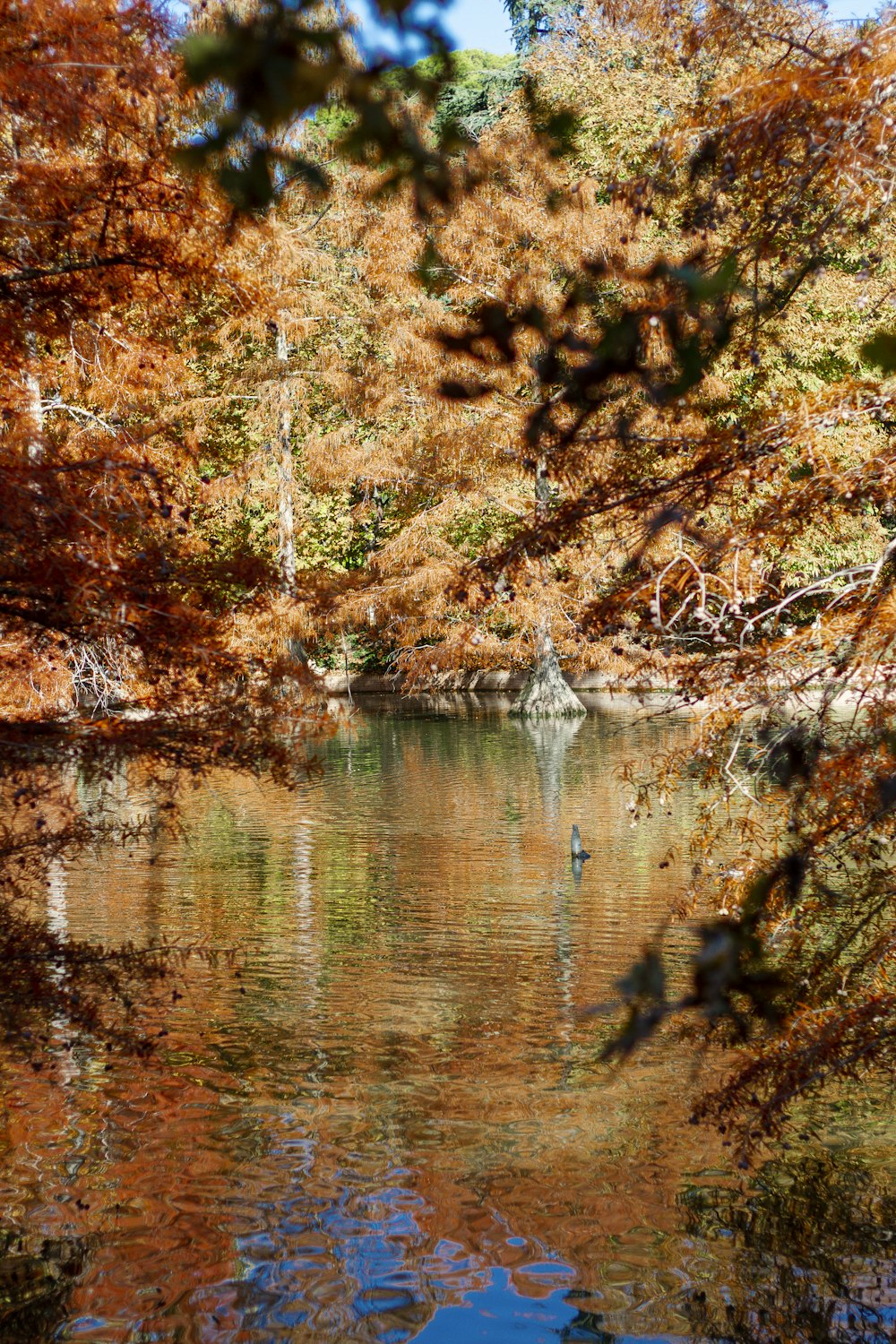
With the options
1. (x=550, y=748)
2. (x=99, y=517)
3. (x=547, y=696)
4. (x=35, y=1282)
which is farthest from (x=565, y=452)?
(x=547, y=696)

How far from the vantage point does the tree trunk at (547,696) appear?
25.8 m

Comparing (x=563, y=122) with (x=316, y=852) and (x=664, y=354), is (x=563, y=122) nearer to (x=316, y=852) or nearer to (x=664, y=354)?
(x=664, y=354)

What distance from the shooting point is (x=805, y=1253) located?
16.8 feet

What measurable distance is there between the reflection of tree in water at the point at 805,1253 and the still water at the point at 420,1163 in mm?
12

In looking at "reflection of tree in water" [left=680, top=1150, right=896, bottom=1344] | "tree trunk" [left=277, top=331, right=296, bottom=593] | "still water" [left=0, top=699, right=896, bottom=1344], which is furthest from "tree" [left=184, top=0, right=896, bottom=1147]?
"tree trunk" [left=277, top=331, right=296, bottom=593]

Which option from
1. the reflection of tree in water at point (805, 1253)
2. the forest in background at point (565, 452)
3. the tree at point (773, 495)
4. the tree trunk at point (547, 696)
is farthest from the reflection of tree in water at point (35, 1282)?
the tree trunk at point (547, 696)

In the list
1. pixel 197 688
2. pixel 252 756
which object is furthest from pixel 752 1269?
pixel 197 688

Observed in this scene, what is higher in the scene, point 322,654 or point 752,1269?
point 322,654

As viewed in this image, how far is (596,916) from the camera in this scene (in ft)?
32.9

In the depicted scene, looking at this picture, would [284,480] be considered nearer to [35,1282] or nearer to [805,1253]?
[35,1282]

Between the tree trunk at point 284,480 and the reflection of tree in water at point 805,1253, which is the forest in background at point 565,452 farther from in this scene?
the tree trunk at point 284,480

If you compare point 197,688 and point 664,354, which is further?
point 664,354

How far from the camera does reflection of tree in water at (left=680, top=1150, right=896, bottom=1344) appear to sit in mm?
4676

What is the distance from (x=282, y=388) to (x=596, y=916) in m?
20.3
